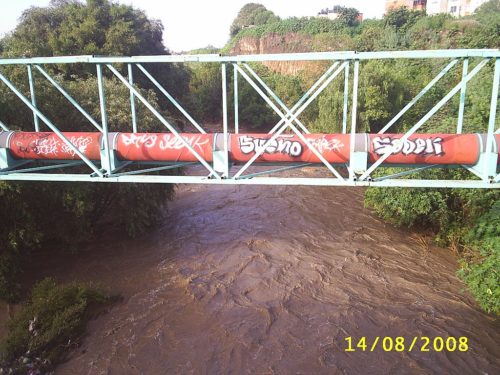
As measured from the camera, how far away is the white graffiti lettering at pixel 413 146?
5.90 m

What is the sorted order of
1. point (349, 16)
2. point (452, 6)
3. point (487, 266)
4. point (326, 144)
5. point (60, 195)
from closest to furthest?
point (326, 144) → point (487, 266) → point (60, 195) → point (349, 16) → point (452, 6)

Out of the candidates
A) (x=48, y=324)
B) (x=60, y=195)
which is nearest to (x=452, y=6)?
(x=60, y=195)

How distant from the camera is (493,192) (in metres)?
11.1

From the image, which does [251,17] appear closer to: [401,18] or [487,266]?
[401,18]

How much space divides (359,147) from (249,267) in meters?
7.09

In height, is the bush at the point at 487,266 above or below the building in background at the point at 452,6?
below

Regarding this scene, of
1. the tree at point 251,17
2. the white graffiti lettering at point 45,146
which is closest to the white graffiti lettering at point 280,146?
the white graffiti lettering at point 45,146

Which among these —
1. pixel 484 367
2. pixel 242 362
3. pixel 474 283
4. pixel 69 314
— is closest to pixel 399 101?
pixel 474 283

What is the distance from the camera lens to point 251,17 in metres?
66.8

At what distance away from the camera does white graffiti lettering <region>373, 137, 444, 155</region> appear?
590 cm

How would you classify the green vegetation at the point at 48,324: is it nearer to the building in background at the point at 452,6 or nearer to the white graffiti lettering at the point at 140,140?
the white graffiti lettering at the point at 140,140

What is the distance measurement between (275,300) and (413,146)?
607 cm

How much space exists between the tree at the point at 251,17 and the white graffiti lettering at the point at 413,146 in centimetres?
5934
